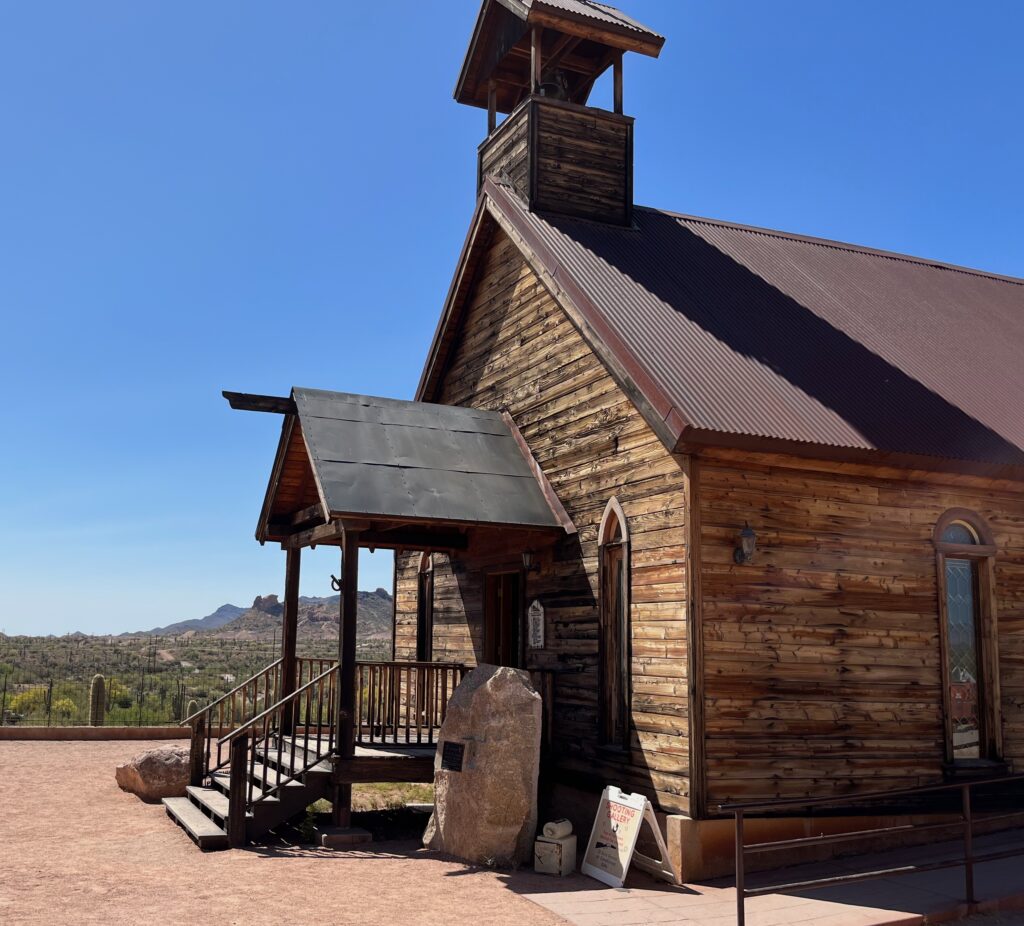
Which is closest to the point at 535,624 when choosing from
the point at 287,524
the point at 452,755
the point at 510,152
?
the point at 452,755

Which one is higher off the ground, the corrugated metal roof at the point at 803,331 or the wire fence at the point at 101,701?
the corrugated metal roof at the point at 803,331

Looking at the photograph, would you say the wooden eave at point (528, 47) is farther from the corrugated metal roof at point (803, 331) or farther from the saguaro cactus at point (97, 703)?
the saguaro cactus at point (97, 703)

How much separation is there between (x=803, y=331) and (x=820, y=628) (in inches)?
168

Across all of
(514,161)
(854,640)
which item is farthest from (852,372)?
(514,161)

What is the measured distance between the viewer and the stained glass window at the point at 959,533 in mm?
11180

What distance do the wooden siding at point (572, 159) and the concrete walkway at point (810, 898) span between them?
9248 mm

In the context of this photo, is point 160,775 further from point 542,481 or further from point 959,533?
point 959,533

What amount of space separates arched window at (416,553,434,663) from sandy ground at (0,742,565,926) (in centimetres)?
492

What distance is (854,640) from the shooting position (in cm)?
1032

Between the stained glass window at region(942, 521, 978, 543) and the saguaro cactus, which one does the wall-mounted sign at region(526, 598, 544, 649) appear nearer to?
the stained glass window at region(942, 521, 978, 543)

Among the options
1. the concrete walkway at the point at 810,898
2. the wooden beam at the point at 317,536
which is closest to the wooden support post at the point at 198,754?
the wooden beam at the point at 317,536

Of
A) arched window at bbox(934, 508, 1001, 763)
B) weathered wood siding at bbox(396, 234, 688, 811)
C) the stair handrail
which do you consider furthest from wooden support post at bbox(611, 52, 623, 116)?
the stair handrail

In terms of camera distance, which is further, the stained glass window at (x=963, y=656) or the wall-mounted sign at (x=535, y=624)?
the wall-mounted sign at (x=535, y=624)

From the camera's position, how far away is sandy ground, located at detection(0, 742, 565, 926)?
310 inches
